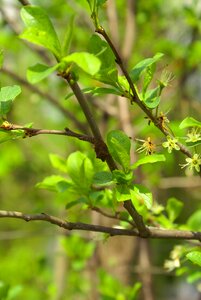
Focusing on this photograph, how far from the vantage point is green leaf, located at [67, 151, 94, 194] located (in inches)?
38.0

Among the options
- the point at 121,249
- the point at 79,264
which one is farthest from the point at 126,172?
the point at 121,249

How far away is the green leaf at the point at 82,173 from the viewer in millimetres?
965

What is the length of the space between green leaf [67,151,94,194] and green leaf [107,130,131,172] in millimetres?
100

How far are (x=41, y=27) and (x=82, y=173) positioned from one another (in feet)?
1.07

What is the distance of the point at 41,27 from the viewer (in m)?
0.75

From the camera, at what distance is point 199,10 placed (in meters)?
2.27

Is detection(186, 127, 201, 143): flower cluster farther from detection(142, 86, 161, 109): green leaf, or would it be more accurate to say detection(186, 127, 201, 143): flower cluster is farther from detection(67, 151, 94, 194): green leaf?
detection(67, 151, 94, 194): green leaf

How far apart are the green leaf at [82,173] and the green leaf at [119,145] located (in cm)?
10

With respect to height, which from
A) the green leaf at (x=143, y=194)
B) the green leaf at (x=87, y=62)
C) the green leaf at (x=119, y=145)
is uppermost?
the green leaf at (x=87, y=62)

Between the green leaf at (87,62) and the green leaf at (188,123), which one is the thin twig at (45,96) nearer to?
the green leaf at (188,123)

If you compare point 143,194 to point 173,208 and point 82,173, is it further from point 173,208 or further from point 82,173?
point 173,208

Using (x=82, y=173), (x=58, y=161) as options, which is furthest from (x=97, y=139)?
(x=58, y=161)

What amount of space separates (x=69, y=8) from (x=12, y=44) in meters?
0.46

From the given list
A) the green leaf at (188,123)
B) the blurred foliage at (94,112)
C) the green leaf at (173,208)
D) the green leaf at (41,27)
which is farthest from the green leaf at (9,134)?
the green leaf at (173,208)
